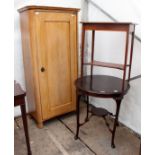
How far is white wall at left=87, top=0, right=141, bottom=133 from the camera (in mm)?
2156

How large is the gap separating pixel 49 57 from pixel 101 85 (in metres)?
0.76

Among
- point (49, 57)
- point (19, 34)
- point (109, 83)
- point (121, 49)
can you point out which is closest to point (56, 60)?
point (49, 57)

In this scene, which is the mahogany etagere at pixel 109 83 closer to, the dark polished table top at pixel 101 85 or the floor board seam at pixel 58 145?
the dark polished table top at pixel 101 85

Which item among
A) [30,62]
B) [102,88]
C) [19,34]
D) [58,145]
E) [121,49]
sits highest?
[19,34]

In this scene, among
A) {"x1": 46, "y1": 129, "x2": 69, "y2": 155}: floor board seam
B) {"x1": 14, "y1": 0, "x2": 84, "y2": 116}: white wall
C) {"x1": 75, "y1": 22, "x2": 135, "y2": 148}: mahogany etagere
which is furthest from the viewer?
{"x1": 14, "y1": 0, "x2": 84, "y2": 116}: white wall

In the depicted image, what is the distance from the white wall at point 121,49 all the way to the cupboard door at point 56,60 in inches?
18.5

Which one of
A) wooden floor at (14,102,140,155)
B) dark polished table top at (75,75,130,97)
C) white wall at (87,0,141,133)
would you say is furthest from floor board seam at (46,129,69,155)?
white wall at (87,0,141,133)

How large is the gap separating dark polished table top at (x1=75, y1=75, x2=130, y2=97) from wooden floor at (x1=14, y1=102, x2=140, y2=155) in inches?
27.1

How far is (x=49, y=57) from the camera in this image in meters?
2.28

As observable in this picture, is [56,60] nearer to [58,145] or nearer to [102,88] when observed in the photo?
[102,88]

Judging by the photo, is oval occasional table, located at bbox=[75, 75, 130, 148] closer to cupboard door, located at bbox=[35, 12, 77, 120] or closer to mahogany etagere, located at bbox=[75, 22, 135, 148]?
mahogany etagere, located at bbox=[75, 22, 135, 148]

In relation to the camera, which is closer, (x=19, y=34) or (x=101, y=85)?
(x=101, y=85)

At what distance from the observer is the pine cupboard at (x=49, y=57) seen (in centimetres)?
212

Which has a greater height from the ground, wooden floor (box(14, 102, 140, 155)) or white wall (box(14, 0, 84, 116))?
white wall (box(14, 0, 84, 116))
